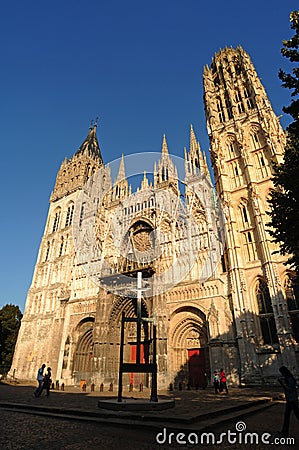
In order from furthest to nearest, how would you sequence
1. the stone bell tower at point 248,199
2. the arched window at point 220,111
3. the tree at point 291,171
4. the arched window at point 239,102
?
the arched window at point 220,111, the arched window at point 239,102, the stone bell tower at point 248,199, the tree at point 291,171

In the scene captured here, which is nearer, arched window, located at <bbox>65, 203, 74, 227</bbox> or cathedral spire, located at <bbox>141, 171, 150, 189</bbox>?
cathedral spire, located at <bbox>141, 171, 150, 189</bbox>

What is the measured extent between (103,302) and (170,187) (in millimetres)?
14816

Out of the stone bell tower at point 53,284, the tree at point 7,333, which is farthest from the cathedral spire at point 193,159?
the tree at point 7,333

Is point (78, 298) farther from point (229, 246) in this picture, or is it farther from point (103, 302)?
point (229, 246)

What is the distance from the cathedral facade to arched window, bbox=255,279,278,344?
0.24 ft

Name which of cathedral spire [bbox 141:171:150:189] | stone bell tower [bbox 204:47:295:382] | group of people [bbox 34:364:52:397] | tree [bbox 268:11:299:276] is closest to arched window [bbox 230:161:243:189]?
stone bell tower [bbox 204:47:295:382]

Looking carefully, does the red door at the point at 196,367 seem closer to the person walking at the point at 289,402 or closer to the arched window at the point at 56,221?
the person walking at the point at 289,402

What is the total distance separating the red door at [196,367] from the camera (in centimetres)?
2095

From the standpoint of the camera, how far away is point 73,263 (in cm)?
3356

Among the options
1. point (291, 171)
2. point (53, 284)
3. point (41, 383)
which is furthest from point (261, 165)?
point (53, 284)

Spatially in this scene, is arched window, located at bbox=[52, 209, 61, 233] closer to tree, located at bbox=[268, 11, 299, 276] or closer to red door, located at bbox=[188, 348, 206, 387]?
red door, located at bbox=[188, 348, 206, 387]

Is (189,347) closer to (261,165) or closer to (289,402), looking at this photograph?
(261,165)

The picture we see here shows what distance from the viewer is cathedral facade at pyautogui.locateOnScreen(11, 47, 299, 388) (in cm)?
1992

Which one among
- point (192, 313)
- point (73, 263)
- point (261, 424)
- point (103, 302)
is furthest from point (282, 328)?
point (73, 263)
